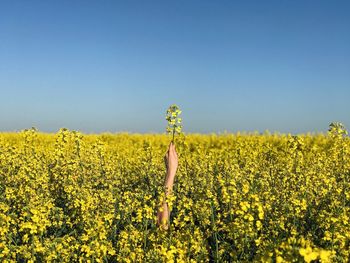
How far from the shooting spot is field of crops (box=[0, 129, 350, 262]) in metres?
4.71

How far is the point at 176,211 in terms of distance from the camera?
7.82 metres

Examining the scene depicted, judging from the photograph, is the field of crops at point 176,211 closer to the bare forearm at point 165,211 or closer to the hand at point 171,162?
the bare forearm at point 165,211

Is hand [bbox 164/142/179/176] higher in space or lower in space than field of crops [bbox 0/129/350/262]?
higher

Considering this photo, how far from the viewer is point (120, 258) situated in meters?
4.81

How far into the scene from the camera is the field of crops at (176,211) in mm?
4711

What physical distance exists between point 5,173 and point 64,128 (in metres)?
1.47

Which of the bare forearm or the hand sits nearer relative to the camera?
the bare forearm

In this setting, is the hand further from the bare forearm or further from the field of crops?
the field of crops

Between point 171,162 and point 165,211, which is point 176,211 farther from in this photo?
point 165,211

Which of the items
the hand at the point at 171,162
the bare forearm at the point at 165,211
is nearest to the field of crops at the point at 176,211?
the bare forearm at the point at 165,211

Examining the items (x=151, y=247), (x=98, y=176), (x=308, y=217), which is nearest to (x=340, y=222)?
(x=308, y=217)

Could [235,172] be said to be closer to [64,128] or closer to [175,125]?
[175,125]

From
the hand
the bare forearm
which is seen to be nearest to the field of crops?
the bare forearm

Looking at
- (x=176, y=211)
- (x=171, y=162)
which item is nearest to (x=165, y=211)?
(x=171, y=162)
